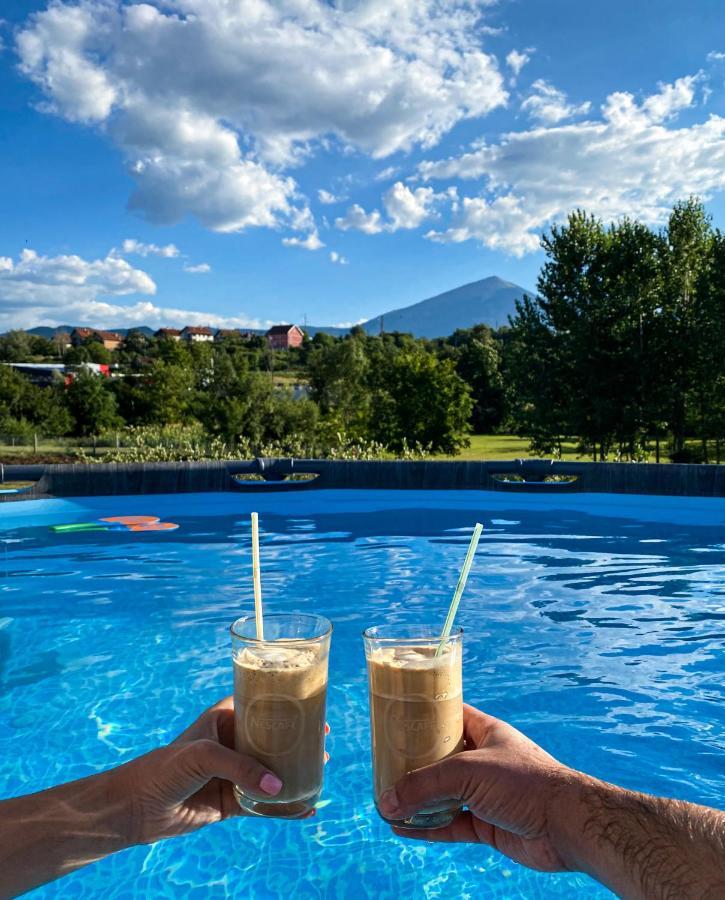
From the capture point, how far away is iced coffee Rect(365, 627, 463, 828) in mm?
1172

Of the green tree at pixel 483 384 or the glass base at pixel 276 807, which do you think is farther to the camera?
the green tree at pixel 483 384

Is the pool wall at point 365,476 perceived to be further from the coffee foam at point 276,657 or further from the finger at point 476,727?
the coffee foam at point 276,657

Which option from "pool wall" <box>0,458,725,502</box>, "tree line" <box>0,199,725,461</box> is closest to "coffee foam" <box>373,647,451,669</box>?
→ "pool wall" <box>0,458,725,502</box>

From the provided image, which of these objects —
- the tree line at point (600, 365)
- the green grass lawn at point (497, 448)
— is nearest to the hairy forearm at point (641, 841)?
the tree line at point (600, 365)

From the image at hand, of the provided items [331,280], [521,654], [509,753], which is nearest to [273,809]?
[509,753]

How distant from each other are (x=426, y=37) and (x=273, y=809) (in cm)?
1646

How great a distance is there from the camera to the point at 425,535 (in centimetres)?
755

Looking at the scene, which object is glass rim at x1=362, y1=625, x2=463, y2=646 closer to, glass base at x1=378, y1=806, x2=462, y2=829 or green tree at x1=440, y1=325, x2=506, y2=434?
glass base at x1=378, y1=806, x2=462, y2=829

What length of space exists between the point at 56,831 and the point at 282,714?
520 millimetres

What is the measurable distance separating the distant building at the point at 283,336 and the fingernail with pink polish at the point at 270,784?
482 feet

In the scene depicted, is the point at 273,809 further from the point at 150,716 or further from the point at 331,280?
the point at 331,280

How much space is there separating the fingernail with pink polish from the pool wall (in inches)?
324

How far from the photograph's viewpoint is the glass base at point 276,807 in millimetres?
1195

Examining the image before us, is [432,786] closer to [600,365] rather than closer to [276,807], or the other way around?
[276,807]
